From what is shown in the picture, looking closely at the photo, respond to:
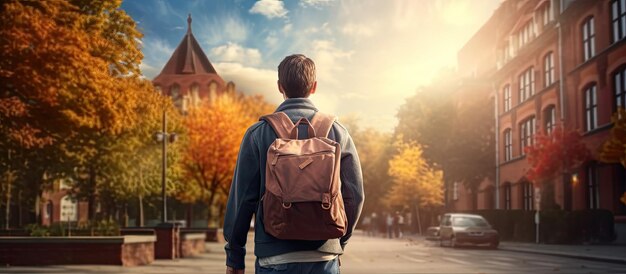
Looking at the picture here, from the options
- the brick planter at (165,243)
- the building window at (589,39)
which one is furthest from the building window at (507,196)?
the brick planter at (165,243)

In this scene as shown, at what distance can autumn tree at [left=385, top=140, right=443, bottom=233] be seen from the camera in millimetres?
55250

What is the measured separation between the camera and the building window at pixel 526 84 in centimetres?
4193

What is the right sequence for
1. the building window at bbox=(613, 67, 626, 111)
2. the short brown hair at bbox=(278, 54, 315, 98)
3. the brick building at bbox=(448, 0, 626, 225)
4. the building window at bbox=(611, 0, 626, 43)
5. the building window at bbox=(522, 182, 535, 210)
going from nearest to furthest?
the short brown hair at bbox=(278, 54, 315, 98)
the building window at bbox=(611, 0, 626, 43)
the building window at bbox=(613, 67, 626, 111)
the brick building at bbox=(448, 0, 626, 225)
the building window at bbox=(522, 182, 535, 210)

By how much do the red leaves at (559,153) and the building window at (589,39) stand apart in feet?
13.2

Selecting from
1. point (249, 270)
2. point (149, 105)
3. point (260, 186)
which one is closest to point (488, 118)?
point (149, 105)

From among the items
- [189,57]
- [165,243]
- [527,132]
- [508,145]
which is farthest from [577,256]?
[189,57]

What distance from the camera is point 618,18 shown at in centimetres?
3038

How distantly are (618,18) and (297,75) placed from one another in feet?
97.8

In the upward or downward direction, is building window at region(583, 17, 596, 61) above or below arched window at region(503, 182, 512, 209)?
above

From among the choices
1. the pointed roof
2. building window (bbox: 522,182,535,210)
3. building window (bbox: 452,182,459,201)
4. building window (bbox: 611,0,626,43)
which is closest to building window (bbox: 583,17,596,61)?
building window (bbox: 611,0,626,43)

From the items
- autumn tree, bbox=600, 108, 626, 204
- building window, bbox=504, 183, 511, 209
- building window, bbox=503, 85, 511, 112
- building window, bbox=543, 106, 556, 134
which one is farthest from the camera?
building window, bbox=503, 85, 511, 112

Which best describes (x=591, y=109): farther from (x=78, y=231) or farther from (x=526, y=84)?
(x=78, y=231)

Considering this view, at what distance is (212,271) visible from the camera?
15664 mm

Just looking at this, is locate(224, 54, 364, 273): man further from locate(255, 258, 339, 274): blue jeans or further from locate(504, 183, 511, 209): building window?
locate(504, 183, 511, 209): building window
